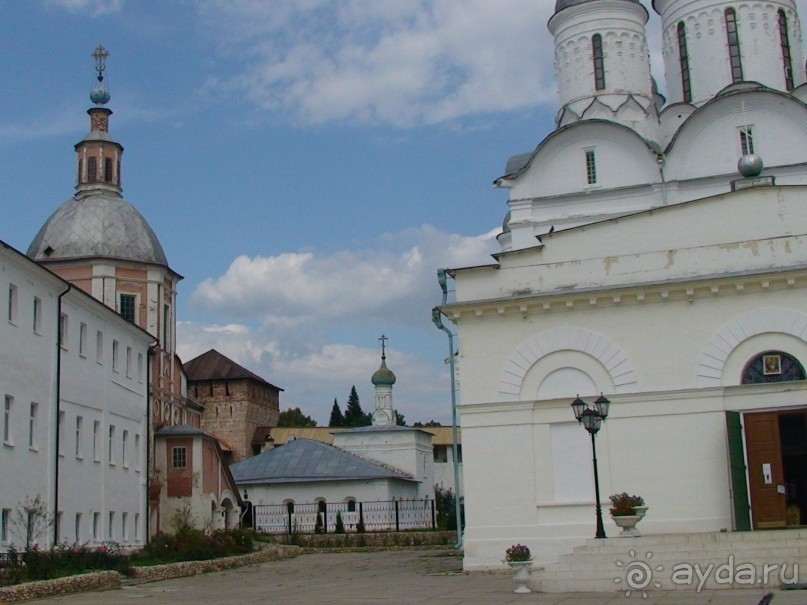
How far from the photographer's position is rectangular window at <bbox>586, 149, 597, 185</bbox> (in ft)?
106

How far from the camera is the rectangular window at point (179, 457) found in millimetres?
36094

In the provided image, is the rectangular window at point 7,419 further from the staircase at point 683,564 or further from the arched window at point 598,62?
the arched window at point 598,62

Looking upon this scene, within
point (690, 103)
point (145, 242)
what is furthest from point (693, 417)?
point (145, 242)

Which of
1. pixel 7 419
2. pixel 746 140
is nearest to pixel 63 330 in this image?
pixel 7 419

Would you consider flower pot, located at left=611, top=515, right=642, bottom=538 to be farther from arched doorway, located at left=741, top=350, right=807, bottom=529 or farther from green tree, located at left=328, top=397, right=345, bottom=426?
green tree, located at left=328, top=397, right=345, bottom=426

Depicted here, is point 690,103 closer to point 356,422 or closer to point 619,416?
point 619,416

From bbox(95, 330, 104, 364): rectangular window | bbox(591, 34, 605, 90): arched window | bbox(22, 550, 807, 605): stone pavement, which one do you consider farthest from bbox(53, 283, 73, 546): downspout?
bbox(591, 34, 605, 90): arched window

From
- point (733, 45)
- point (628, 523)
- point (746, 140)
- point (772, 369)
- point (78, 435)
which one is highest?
point (733, 45)

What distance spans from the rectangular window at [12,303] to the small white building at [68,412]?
22 millimetres

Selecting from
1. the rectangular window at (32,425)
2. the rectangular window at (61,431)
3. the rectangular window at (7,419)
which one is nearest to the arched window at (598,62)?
the rectangular window at (61,431)

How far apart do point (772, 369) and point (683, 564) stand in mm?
5804

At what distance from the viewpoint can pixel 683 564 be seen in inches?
644

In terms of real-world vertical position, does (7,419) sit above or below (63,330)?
below

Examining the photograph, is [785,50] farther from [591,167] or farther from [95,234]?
[95,234]
